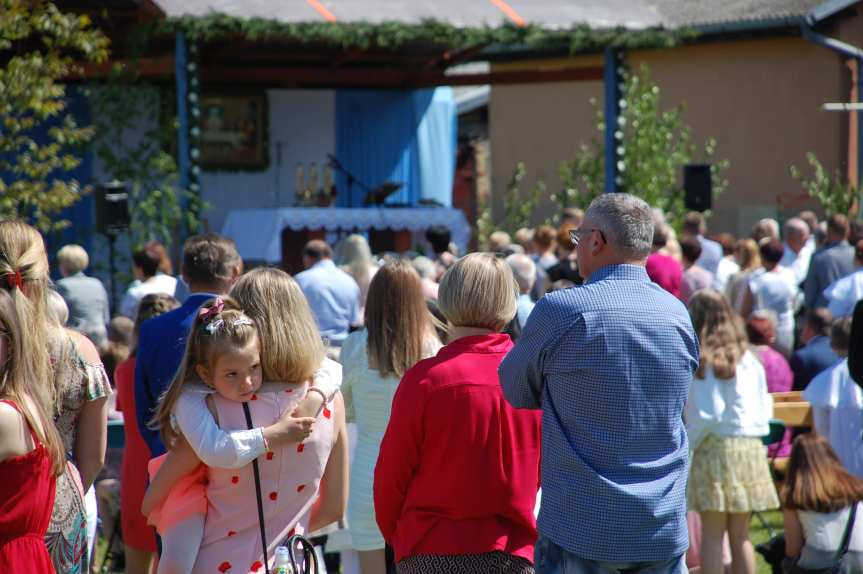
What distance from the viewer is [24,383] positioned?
3641 millimetres

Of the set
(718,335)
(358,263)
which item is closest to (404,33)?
(358,263)

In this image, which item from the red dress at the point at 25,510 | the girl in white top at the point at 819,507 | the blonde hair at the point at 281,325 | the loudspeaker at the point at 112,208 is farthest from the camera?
the loudspeaker at the point at 112,208

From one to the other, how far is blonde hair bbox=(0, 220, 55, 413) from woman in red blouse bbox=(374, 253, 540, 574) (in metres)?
1.10

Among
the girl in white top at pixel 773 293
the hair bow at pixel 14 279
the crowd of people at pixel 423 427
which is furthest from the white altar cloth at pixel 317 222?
the hair bow at pixel 14 279

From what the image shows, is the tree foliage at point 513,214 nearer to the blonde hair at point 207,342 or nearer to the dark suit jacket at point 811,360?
the dark suit jacket at point 811,360

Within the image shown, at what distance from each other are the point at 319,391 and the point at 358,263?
6.47m

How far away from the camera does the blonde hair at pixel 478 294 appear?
4.10m

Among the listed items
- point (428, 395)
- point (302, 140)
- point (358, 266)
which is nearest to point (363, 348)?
point (428, 395)

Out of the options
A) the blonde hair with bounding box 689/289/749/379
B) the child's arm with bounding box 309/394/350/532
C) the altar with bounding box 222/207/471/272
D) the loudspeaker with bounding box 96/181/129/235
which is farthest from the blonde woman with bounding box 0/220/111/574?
the altar with bounding box 222/207/471/272

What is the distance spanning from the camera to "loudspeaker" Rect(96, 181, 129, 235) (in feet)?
45.1

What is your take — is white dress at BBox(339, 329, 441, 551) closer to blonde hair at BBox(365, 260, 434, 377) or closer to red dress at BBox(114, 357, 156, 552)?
blonde hair at BBox(365, 260, 434, 377)

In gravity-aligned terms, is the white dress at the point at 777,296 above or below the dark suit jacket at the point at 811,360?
above

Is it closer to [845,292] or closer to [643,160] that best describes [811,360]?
[845,292]

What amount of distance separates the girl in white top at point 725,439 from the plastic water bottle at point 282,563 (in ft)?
11.1
